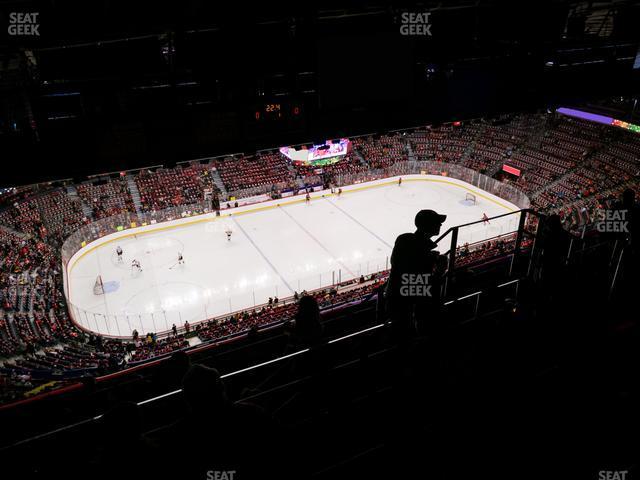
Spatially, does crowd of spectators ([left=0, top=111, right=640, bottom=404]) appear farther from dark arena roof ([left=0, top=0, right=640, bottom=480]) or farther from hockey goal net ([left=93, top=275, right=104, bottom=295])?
hockey goal net ([left=93, top=275, right=104, bottom=295])

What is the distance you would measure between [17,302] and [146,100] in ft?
40.4

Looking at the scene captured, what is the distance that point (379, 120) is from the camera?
7.23 m

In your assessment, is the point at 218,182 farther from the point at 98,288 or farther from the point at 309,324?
the point at 309,324

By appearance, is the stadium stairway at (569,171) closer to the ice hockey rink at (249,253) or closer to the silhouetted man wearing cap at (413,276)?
the ice hockey rink at (249,253)

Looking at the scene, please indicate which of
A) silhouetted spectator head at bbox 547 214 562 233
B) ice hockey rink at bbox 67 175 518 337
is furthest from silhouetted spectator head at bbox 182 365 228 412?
ice hockey rink at bbox 67 175 518 337

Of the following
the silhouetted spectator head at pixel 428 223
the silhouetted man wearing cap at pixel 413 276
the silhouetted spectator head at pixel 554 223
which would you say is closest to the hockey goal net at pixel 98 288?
the silhouetted man wearing cap at pixel 413 276

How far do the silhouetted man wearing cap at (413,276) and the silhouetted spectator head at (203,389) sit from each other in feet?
6.85

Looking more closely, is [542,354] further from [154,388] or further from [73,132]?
[73,132]

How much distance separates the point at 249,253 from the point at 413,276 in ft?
56.0

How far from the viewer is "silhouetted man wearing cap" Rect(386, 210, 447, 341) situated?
12.8ft

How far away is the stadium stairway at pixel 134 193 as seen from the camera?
2364cm

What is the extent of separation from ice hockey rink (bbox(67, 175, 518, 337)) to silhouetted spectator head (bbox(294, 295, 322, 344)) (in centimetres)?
1331

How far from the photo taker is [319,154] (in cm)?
2638

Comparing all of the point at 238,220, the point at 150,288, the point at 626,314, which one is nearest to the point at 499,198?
the point at 238,220
